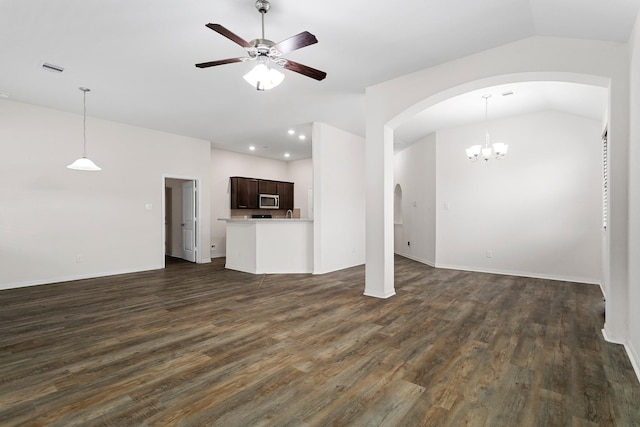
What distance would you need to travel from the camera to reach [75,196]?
5547 millimetres

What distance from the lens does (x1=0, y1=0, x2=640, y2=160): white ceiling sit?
8.54 ft

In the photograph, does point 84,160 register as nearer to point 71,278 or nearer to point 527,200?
point 71,278

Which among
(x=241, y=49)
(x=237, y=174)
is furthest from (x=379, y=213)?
(x=237, y=174)

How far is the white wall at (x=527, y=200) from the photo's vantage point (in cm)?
514

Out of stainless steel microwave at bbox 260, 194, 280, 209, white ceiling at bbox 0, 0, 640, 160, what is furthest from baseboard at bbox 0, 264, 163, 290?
stainless steel microwave at bbox 260, 194, 280, 209

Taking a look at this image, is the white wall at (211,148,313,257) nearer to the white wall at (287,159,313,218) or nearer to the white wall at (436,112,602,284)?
the white wall at (287,159,313,218)

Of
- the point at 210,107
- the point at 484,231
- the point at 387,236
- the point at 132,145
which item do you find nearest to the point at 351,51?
the point at 387,236

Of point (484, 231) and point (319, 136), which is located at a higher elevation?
point (319, 136)

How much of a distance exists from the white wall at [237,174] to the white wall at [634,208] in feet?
25.8

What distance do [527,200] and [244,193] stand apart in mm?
6842

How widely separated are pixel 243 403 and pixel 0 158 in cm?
574

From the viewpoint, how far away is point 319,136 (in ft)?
19.5

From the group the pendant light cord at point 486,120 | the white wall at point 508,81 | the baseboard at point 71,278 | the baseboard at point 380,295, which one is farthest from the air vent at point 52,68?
the pendant light cord at point 486,120

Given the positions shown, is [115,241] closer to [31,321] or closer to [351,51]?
[31,321]
